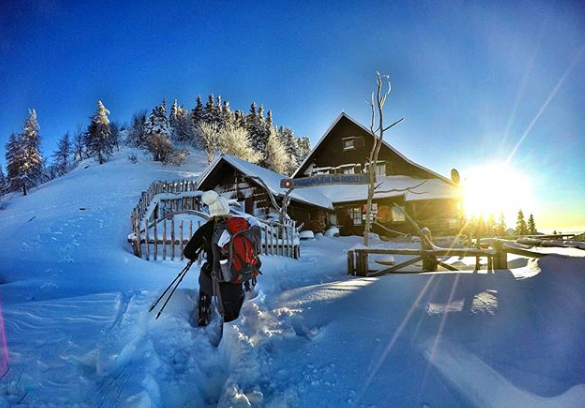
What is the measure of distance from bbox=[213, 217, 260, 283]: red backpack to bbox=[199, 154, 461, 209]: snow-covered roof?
11.9 metres

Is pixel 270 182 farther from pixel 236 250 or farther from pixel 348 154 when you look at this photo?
pixel 236 250

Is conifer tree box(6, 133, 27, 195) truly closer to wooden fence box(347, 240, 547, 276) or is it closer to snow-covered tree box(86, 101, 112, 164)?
snow-covered tree box(86, 101, 112, 164)

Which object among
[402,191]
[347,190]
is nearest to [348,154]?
[347,190]

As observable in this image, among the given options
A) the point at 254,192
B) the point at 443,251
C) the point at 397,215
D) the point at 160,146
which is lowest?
the point at 443,251

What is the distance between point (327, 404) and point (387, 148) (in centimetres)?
2156

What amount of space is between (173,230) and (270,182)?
981cm

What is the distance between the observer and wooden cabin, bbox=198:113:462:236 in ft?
61.2

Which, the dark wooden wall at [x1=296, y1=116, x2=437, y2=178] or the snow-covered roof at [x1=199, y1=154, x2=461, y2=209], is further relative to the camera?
the dark wooden wall at [x1=296, y1=116, x2=437, y2=178]

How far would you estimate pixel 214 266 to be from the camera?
13.0 ft

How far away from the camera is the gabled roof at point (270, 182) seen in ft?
55.1

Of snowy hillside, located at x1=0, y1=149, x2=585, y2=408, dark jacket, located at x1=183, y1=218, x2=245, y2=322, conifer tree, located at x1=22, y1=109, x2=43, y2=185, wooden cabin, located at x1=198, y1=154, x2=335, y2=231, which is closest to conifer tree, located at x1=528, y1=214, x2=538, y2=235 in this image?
wooden cabin, located at x1=198, y1=154, x2=335, y2=231

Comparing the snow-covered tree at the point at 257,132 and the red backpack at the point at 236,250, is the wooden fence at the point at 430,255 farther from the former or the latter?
the snow-covered tree at the point at 257,132

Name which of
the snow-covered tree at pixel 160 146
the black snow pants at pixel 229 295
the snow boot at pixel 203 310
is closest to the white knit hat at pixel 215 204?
the black snow pants at pixel 229 295

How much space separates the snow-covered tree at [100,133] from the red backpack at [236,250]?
52.4m
